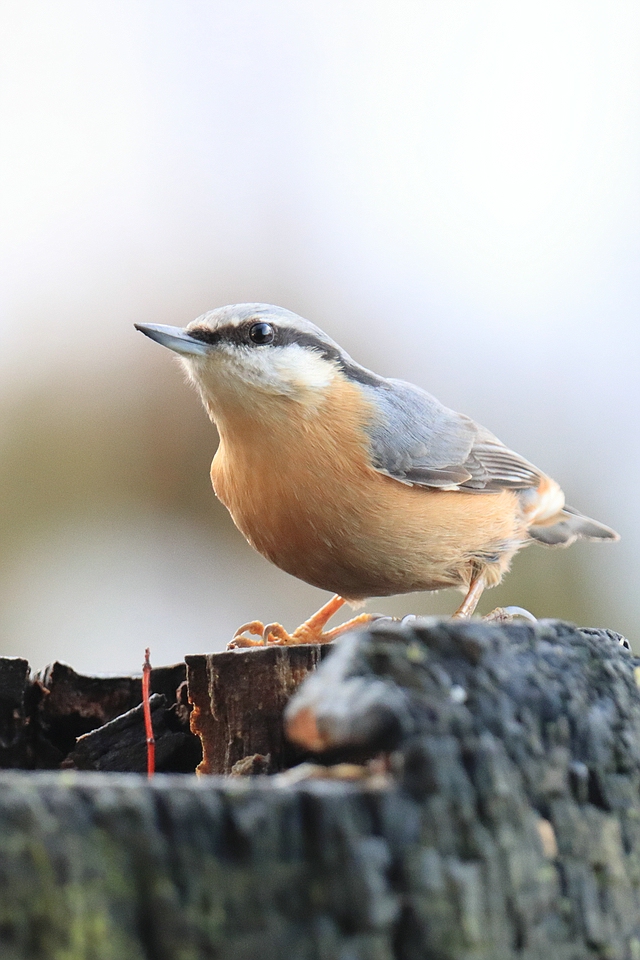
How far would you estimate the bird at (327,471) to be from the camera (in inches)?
82.3

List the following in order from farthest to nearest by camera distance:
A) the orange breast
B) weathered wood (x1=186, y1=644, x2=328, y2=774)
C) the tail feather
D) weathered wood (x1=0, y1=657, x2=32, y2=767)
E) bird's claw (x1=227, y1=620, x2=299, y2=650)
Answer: the tail feather
bird's claw (x1=227, y1=620, x2=299, y2=650)
the orange breast
weathered wood (x1=0, y1=657, x2=32, y2=767)
weathered wood (x1=186, y1=644, x2=328, y2=774)

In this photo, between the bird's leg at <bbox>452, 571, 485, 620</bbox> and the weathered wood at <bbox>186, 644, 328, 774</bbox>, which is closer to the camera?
the weathered wood at <bbox>186, 644, 328, 774</bbox>

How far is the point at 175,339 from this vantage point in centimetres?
214

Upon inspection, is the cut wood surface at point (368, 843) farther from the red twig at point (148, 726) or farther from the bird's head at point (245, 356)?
the bird's head at point (245, 356)

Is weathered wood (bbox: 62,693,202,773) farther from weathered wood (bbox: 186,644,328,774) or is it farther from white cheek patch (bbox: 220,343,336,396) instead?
white cheek patch (bbox: 220,343,336,396)

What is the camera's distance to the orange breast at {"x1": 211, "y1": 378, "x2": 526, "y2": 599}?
6.81ft

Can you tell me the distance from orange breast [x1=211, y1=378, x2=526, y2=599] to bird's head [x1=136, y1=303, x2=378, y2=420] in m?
0.04

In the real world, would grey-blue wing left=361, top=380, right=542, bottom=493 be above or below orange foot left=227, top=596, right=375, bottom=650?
above

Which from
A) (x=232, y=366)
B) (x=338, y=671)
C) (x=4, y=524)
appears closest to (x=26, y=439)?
(x=4, y=524)

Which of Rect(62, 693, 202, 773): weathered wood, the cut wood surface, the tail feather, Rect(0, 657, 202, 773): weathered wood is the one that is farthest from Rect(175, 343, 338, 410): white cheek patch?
the cut wood surface

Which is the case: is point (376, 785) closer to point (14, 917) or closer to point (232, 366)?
point (14, 917)

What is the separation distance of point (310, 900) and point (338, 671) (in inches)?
6.3

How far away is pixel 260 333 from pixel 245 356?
80 mm

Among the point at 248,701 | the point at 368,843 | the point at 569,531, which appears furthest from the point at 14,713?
the point at 569,531
